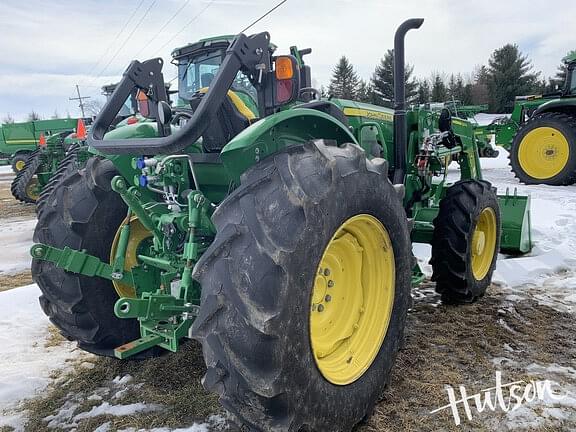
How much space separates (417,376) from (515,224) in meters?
3.03

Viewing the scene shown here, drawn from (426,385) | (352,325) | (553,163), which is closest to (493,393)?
(426,385)

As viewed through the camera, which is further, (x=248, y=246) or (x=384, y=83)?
(x=384, y=83)

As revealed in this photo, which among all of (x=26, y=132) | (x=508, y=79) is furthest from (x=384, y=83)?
(x=26, y=132)

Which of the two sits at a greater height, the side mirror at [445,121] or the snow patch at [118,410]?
the side mirror at [445,121]

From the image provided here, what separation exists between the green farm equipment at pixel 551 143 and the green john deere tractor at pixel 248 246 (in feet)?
26.4

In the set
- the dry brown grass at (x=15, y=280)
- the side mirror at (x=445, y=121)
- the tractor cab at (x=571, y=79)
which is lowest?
the dry brown grass at (x=15, y=280)

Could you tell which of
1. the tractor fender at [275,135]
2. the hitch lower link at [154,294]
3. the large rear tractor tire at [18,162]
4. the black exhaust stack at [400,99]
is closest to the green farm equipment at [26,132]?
the large rear tractor tire at [18,162]

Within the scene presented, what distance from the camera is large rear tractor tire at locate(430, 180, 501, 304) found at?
3.94 m

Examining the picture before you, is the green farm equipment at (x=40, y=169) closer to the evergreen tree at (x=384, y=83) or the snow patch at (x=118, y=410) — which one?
the snow patch at (x=118, y=410)

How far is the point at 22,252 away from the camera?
751 centimetres

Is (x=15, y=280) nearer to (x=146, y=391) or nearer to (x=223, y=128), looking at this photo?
(x=146, y=391)

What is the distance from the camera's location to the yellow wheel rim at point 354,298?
8.09ft

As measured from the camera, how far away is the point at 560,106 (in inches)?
413

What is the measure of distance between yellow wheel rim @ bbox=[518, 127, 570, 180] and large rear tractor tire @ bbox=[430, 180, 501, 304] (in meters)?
7.23
